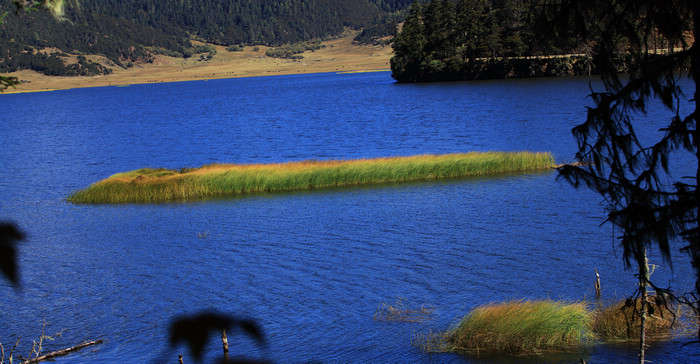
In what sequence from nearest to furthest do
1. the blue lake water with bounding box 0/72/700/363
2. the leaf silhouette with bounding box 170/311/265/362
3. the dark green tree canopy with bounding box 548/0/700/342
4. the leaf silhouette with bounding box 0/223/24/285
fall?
1. the leaf silhouette with bounding box 0/223/24/285
2. the leaf silhouette with bounding box 170/311/265/362
3. the dark green tree canopy with bounding box 548/0/700/342
4. the blue lake water with bounding box 0/72/700/363

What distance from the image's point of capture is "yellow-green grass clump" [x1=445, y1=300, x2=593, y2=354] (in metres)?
14.7

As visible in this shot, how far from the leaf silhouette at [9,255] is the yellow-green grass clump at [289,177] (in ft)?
115

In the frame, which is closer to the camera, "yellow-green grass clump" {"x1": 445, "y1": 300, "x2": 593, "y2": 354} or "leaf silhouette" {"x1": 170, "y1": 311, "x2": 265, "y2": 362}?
"leaf silhouette" {"x1": 170, "y1": 311, "x2": 265, "y2": 362}

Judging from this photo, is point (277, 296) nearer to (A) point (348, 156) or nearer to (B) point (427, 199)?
(B) point (427, 199)

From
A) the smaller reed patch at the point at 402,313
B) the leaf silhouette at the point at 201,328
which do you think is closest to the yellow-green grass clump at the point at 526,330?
the smaller reed patch at the point at 402,313

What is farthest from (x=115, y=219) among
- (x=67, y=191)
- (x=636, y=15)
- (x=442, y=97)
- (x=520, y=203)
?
(x=442, y=97)

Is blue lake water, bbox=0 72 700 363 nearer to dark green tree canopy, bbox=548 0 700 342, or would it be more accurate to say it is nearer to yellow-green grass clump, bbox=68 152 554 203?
yellow-green grass clump, bbox=68 152 554 203

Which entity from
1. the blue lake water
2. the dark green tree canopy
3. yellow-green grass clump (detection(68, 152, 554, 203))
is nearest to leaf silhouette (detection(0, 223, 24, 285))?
the blue lake water

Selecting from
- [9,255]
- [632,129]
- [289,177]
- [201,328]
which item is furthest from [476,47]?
[9,255]

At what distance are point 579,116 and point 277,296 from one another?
156ft

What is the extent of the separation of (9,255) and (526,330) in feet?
44.8

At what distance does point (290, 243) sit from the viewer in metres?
26.0

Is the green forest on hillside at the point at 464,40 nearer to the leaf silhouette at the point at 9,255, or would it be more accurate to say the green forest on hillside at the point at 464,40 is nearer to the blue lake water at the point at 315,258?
the blue lake water at the point at 315,258

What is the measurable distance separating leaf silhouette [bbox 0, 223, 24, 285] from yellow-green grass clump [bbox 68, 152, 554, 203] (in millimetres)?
35069
